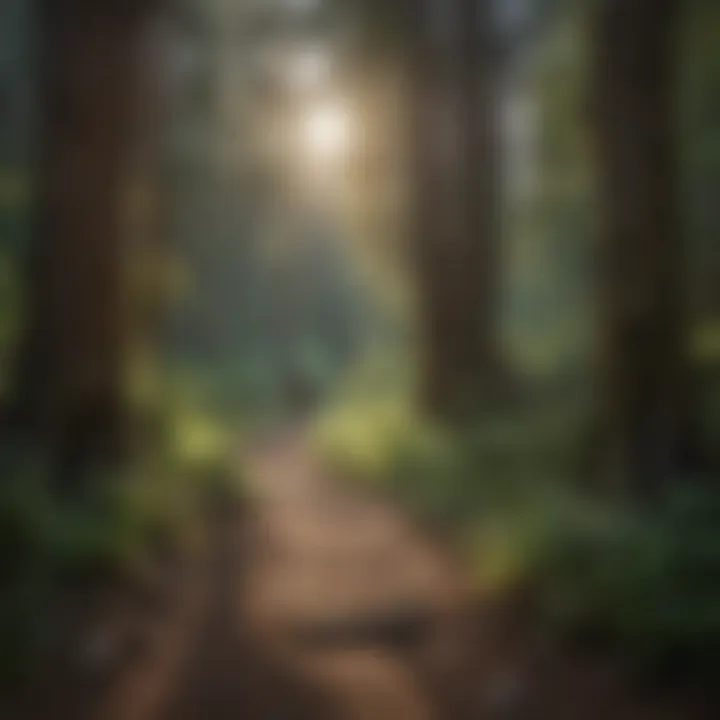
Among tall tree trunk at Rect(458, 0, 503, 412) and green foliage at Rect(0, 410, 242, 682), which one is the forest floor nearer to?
green foliage at Rect(0, 410, 242, 682)

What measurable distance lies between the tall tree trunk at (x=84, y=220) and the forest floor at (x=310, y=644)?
23.1 inches

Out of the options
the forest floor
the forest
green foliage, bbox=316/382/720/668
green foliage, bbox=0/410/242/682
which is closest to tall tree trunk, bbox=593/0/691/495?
the forest

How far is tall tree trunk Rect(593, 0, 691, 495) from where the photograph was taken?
141 inches

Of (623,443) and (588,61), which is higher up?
(588,61)

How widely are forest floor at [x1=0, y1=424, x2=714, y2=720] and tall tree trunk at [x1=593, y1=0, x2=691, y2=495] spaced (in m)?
0.71

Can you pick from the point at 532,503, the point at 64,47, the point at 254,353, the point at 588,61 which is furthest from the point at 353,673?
the point at 64,47

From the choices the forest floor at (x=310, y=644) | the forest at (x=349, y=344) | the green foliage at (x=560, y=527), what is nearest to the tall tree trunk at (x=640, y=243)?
the forest at (x=349, y=344)

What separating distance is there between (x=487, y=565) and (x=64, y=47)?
2.31 meters

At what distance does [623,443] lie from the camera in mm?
3590

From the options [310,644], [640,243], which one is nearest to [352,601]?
[310,644]

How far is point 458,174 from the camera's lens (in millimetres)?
4039

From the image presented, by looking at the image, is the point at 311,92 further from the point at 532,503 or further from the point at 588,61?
the point at 532,503

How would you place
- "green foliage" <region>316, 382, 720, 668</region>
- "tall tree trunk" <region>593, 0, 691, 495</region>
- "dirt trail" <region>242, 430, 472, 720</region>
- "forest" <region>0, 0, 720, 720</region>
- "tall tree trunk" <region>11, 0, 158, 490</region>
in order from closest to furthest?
"green foliage" <region>316, 382, 720, 668</region>
"dirt trail" <region>242, 430, 472, 720</region>
"forest" <region>0, 0, 720, 720</region>
"tall tree trunk" <region>593, 0, 691, 495</region>
"tall tree trunk" <region>11, 0, 158, 490</region>

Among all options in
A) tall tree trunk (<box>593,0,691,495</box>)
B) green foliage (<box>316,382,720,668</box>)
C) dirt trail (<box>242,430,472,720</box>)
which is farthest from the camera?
tall tree trunk (<box>593,0,691,495</box>)
